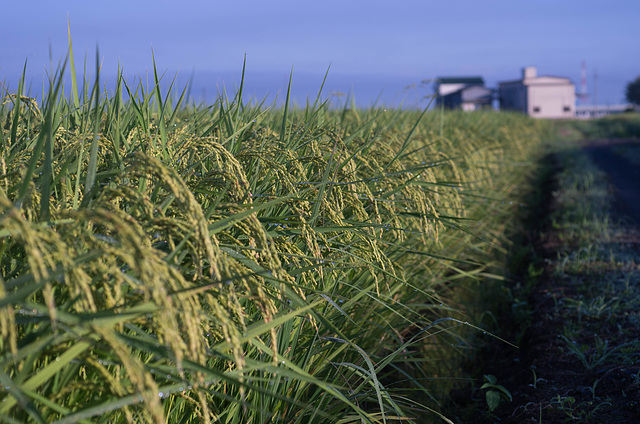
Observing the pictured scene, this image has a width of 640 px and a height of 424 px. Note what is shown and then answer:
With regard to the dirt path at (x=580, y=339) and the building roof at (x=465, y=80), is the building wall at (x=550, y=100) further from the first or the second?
the dirt path at (x=580, y=339)

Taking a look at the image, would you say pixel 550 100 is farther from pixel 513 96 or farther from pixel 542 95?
pixel 513 96

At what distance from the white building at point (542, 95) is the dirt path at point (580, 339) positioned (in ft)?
167

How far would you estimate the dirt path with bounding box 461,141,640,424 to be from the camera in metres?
2.51

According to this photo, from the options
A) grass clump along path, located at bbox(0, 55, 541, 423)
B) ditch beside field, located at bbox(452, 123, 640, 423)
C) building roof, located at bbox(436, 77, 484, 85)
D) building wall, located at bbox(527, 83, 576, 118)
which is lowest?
ditch beside field, located at bbox(452, 123, 640, 423)

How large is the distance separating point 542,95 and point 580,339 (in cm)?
5587

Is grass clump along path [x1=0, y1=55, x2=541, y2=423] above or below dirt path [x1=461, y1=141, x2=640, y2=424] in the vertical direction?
above

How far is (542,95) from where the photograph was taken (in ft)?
175

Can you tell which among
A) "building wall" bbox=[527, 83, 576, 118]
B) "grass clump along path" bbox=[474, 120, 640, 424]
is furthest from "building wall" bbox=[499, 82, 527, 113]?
"grass clump along path" bbox=[474, 120, 640, 424]

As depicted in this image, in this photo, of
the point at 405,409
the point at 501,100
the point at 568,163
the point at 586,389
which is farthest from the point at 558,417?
the point at 501,100

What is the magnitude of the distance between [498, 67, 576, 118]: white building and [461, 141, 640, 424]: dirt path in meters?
51.0

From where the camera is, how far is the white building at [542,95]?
173 feet

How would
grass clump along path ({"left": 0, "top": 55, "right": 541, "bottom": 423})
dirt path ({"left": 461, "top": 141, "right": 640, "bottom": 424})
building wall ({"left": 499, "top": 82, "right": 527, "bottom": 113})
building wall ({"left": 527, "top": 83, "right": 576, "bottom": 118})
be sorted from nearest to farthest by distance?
grass clump along path ({"left": 0, "top": 55, "right": 541, "bottom": 423}), dirt path ({"left": 461, "top": 141, "right": 640, "bottom": 424}), building wall ({"left": 499, "top": 82, "right": 527, "bottom": 113}), building wall ({"left": 527, "top": 83, "right": 576, "bottom": 118})

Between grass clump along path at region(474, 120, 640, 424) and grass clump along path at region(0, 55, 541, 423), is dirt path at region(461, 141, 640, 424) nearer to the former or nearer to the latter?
grass clump along path at region(474, 120, 640, 424)

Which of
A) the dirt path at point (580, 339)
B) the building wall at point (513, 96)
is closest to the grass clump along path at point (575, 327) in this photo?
the dirt path at point (580, 339)
